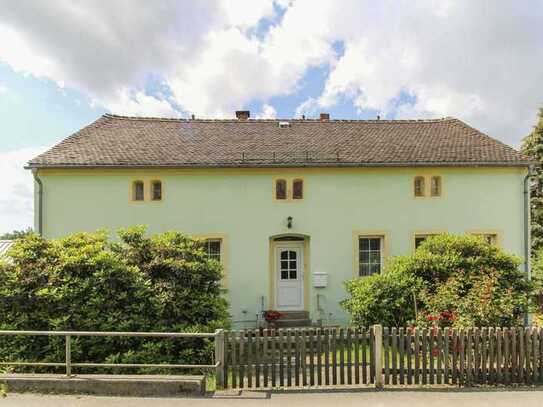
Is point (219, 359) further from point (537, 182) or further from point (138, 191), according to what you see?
point (537, 182)

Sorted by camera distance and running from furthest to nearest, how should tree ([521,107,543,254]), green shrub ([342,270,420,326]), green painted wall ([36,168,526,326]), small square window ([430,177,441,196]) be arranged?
tree ([521,107,543,254]) < small square window ([430,177,441,196]) < green painted wall ([36,168,526,326]) < green shrub ([342,270,420,326])

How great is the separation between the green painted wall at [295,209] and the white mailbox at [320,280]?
17 centimetres

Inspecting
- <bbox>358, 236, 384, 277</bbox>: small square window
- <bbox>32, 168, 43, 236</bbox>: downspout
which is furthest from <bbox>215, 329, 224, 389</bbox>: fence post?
<bbox>32, 168, 43, 236</bbox>: downspout

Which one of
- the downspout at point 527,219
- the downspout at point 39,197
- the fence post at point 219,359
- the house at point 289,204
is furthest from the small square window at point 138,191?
the downspout at point 527,219

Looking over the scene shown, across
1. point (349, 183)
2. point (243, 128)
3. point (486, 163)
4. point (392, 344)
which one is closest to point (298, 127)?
point (243, 128)

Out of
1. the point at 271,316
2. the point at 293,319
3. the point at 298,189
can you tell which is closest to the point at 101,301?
the point at 271,316

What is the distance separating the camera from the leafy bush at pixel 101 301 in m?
6.65

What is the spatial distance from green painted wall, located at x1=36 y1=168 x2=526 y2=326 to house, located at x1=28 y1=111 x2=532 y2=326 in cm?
3

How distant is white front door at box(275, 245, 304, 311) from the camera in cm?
1095

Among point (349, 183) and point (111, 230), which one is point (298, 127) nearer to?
point (349, 183)

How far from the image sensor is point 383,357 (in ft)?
19.2

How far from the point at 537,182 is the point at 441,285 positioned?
1687 cm

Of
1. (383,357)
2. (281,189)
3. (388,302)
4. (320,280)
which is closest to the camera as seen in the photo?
(383,357)

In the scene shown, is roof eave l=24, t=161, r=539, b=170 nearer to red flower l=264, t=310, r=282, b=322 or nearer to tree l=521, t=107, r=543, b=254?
red flower l=264, t=310, r=282, b=322
